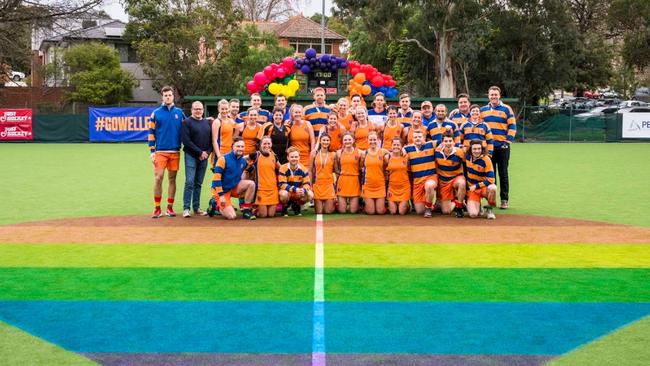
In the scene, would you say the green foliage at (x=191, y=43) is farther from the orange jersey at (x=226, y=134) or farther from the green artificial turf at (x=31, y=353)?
the green artificial turf at (x=31, y=353)

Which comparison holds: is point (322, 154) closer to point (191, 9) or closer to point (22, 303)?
point (22, 303)

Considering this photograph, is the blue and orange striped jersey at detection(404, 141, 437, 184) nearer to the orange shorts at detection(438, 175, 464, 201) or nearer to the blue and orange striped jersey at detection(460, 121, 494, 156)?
the orange shorts at detection(438, 175, 464, 201)

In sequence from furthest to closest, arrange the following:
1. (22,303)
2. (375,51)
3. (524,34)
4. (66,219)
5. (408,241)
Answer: (375,51), (524,34), (66,219), (408,241), (22,303)

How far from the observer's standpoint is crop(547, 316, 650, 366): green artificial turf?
5.01 m

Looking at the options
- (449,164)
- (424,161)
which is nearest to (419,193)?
(424,161)

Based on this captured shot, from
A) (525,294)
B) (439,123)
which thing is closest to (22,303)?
(525,294)

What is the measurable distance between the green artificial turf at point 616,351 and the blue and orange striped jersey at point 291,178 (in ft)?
21.6

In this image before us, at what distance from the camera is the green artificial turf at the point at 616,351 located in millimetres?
5008

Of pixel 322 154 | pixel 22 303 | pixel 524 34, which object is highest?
pixel 524 34

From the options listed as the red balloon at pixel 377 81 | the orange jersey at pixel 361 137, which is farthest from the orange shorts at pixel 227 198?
the red balloon at pixel 377 81

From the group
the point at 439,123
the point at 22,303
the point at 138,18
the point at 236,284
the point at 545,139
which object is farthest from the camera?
the point at 138,18

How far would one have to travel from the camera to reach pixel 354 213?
39.7 feet

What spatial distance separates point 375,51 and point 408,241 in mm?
43918

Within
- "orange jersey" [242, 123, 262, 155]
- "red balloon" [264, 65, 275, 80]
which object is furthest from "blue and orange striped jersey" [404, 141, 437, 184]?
"red balloon" [264, 65, 275, 80]
